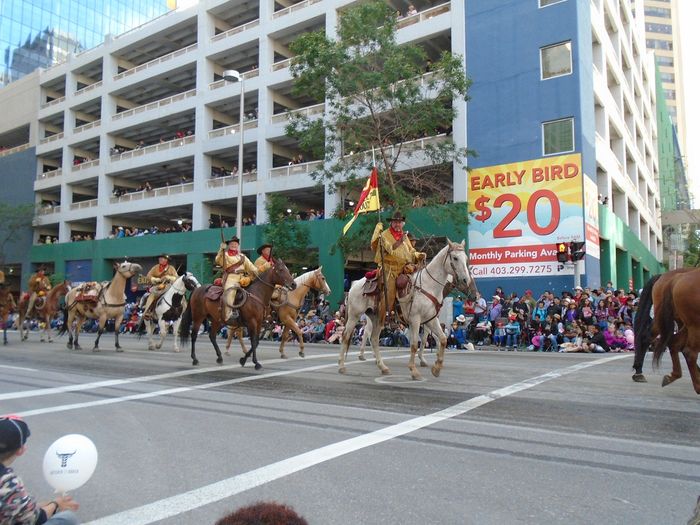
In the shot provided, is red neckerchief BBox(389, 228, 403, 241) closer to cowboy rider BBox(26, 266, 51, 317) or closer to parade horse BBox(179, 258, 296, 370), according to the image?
parade horse BBox(179, 258, 296, 370)

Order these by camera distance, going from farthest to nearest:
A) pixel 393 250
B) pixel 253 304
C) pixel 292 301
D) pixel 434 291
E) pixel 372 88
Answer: pixel 372 88 < pixel 292 301 < pixel 253 304 < pixel 393 250 < pixel 434 291

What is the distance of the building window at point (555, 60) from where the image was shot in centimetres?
2450

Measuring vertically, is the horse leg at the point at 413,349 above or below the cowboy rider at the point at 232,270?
below

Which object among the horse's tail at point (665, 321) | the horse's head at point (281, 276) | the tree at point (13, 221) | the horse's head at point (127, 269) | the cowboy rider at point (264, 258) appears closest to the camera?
the horse's tail at point (665, 321)

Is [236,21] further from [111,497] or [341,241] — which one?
[111,497]

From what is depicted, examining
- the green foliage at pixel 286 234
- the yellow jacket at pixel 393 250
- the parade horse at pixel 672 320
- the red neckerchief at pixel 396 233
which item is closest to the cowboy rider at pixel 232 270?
the yellow jacket at pixel 393 250

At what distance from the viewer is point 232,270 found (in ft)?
41.3

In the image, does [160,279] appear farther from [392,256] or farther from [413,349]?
[413,349]

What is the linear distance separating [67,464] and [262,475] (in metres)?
2.03

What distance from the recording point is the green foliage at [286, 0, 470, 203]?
21547 millimetres

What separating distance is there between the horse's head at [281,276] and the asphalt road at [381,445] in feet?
8.44

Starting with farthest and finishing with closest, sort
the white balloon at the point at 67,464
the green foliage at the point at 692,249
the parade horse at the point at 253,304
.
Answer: the green foliage at the point at 692,249
the parade horse at the point at 253,304
the white balloon at the point at 67,464

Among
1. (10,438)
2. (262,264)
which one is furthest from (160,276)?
(10,438)

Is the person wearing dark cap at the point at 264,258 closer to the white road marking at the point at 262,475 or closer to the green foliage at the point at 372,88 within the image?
the white road marking at the point at 262,475
